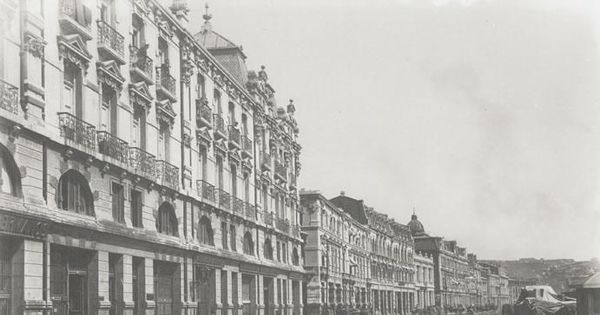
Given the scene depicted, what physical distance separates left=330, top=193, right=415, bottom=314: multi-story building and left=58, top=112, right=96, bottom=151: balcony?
56306 millimetres

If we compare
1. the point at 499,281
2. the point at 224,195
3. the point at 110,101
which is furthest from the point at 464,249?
the point at 110,101

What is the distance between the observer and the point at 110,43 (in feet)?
81.8

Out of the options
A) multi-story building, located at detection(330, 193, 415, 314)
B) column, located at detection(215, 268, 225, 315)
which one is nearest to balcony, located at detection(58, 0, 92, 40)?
column, located at detection(215, 268, 225, 315)

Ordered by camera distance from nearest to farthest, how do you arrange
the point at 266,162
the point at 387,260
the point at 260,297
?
the point at 260,297, the point at 266,162, the point at 387,260

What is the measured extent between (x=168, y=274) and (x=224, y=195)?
7557mm

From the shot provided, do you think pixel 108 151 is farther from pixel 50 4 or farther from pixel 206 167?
pixel 206 167

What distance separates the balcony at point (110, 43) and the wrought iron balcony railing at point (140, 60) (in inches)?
36.1

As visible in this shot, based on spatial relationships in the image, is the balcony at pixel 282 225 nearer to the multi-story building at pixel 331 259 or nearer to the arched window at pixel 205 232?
the multi-story building at pixel 331 259

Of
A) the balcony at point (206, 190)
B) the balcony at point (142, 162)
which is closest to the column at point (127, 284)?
the balcony at point (142, 162)

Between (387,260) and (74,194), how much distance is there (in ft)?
231

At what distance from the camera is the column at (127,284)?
2503cm

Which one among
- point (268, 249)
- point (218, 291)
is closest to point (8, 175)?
point (218, 291)

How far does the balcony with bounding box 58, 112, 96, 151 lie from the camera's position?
70.7 feet

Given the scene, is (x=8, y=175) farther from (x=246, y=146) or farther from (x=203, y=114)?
(x=246, y=146)
